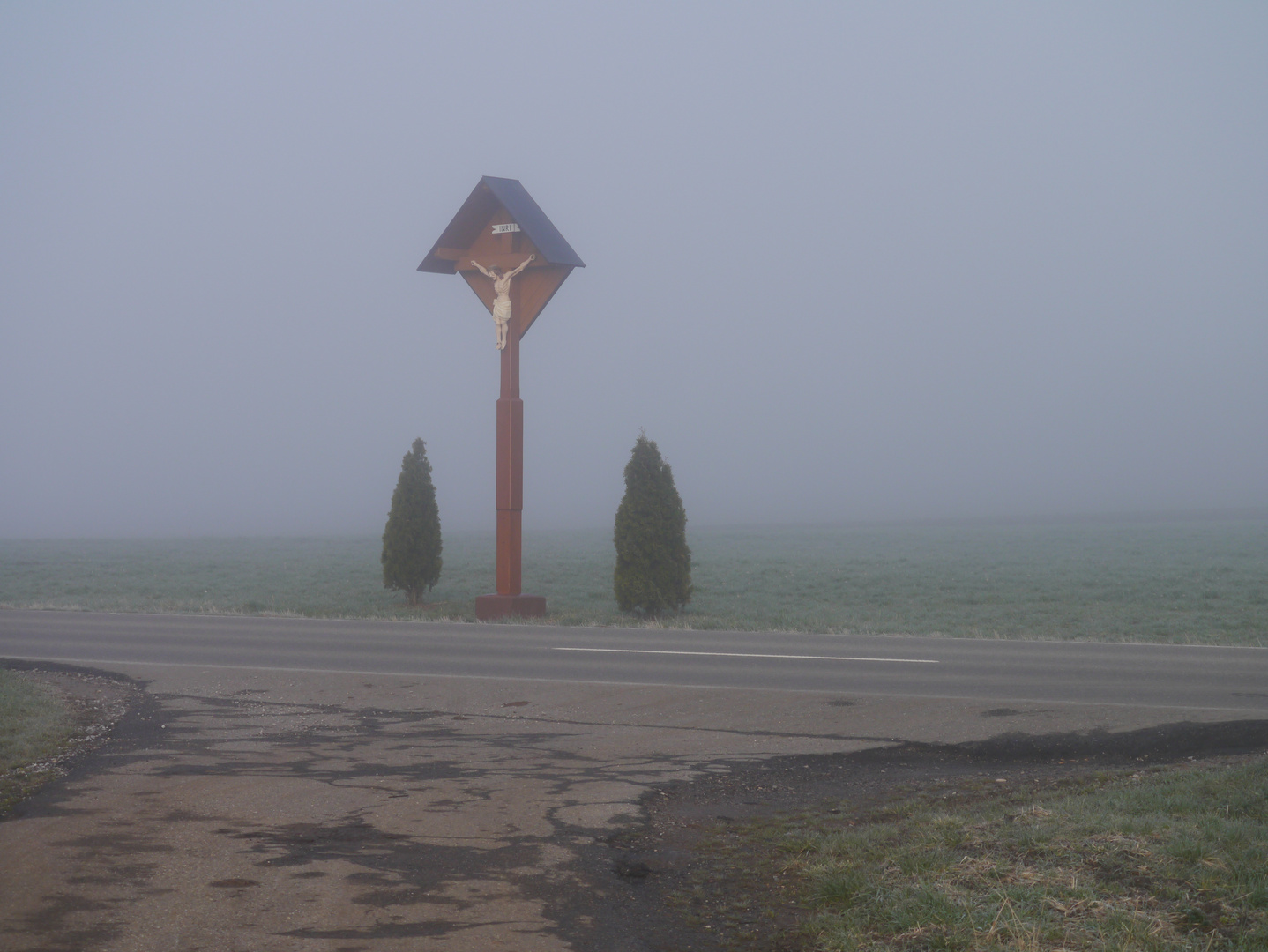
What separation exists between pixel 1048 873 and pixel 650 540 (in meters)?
15.0

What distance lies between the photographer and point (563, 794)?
6566mm

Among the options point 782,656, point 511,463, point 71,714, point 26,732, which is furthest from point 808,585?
point 26,732

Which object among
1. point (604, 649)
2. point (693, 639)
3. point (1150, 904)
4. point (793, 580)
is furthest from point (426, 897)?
point (793, 580)

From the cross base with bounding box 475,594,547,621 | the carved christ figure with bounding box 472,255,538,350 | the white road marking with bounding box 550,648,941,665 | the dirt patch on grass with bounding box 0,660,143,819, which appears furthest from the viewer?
the carved christ figure with bounding box 472,255,538,350

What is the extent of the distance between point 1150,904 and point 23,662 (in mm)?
12272

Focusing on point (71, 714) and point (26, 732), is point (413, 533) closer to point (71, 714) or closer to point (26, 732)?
point (71, 714)

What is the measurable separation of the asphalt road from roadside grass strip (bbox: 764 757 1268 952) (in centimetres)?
402

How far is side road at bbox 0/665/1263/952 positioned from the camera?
443 centimetres

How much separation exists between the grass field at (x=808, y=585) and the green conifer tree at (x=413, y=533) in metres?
0.72

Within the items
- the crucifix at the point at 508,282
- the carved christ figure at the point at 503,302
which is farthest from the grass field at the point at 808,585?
the carved christ figure at the point at 503,302

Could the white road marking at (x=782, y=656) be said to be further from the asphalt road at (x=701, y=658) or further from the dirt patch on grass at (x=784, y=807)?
the dirt patch on grass at (x=784, y=807)

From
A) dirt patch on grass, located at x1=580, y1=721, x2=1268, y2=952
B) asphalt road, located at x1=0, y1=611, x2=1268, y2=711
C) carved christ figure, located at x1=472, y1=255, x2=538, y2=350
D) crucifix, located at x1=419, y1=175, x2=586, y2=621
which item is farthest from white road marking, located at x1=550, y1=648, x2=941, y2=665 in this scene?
carved christ figure, located at x1=472, y1=255, x2=538, y2=350

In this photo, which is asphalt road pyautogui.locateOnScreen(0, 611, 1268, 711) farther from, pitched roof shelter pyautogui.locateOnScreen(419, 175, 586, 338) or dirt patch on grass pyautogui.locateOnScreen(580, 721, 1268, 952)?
pitched roof shelter pyautogui.locateOnScreen(419, 175, 586, 338)

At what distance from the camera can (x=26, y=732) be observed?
8.23 m
